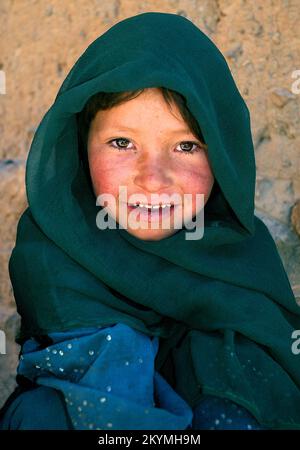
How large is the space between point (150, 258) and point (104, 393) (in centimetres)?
34

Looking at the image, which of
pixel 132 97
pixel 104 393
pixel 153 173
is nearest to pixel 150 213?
pixel 153 173

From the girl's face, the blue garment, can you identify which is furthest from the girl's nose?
the blue garment

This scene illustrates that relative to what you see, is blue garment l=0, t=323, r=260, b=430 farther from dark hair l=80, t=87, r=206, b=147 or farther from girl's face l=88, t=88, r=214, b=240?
dark hair l=80, t=87, r=206, b=147

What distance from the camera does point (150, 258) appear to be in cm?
145

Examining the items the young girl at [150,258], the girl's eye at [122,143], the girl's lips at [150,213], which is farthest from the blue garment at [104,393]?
the girl's eye at [122,143]

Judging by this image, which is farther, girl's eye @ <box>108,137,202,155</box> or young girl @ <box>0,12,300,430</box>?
girl's eye @ <box>108,137,202,155</box>

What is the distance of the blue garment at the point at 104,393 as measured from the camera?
1191 millimetres

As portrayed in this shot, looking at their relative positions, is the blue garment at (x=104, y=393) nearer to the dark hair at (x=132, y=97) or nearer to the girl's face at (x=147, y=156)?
the girl's face at (x=147, y=156)

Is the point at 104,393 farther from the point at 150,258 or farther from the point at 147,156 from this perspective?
the point at 147,156

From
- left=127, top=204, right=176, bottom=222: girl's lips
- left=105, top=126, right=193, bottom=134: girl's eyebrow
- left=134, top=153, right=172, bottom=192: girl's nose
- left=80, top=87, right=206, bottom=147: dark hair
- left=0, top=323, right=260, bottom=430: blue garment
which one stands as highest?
left=80, top=87, right=206, bottom=147: dark hair

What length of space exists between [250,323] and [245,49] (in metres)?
1.08

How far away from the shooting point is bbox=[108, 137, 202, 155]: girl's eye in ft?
4.58

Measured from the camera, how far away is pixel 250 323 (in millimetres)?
1394

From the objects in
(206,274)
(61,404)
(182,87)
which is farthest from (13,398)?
(182,87)
